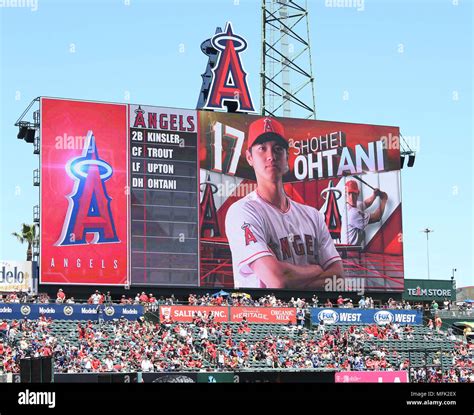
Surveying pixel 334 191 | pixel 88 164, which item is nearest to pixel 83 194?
pixel 88 164

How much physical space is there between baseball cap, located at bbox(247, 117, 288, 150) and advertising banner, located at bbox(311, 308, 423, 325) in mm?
9116

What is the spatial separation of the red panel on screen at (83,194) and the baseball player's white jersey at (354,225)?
1244 cm

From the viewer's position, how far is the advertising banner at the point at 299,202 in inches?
1892

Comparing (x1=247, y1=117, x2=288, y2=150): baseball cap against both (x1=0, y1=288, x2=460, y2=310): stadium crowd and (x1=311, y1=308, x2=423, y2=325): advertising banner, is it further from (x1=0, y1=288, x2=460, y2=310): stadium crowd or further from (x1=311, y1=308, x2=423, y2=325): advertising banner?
(x1=311, y1=308, x2=423, y2=325): advertising banner

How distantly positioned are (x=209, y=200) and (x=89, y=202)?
6268mm

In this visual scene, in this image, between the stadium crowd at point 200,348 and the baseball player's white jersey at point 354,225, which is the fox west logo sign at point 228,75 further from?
the stadium crowd at point 200,348

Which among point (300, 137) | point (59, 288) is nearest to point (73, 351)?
point (59, 288)

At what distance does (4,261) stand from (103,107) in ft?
29.6

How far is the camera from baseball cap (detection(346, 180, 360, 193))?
52.2m

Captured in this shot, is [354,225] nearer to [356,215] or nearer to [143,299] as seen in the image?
[356,215]

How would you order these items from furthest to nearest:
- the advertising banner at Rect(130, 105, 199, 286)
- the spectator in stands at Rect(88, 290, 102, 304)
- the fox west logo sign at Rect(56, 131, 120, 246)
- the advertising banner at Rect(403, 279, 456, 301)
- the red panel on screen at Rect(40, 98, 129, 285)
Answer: the advertising banner at Rect(403, 279, 456, 301), the advertising banner at Rect(130, 105, 199, 286), the fox west logo sign at Rect(56, 131, 120, 246), the spectator in stands at Rect(88, 290, 102, 304), the red panel on screen at Rect(40, 98, 129, 285)

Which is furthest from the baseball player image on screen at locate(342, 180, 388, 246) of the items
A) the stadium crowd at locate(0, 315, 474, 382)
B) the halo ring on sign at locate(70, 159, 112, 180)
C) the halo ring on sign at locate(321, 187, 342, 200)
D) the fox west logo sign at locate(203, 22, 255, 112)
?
the halo ring on sign at locate(70, 159, 112, 180)

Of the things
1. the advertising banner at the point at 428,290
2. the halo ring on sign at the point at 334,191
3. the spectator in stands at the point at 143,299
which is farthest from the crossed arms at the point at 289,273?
the advertising banner at the point at 428,290
